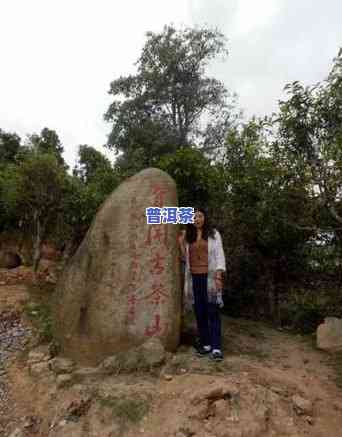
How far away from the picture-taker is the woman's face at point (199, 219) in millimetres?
5465

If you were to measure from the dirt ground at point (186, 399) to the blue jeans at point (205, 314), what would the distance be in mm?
327

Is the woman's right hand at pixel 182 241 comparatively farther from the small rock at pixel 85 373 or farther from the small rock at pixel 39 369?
the small rock at pixel 39 369

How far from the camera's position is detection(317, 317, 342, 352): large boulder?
6.46m

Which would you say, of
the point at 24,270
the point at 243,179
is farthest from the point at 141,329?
the point at 24,270

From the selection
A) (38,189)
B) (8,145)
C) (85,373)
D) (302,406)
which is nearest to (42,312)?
(85,373)

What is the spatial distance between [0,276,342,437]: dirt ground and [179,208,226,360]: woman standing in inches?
13.3

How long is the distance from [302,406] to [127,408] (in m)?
1.93

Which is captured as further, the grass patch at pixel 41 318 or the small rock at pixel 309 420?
the grass patch at pixel 41 318

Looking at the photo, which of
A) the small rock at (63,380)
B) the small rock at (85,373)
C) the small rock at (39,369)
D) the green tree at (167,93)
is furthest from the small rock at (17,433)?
the green tree at (167,93)

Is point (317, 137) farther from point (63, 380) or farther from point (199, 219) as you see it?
point (63, 380)

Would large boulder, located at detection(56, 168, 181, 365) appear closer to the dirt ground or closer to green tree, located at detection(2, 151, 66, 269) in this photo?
the dirt ground

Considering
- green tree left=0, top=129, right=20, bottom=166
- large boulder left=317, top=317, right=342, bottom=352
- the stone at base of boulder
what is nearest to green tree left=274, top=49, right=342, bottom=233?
large boulder left=317, top=317, right=342, bottom=352

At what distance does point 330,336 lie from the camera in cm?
659

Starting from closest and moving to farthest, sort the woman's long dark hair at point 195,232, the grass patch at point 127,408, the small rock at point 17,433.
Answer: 1. the grass patch at point 127,408
2. the small rock at point 17,433
3. the woman's long dark hair at point 195,232
